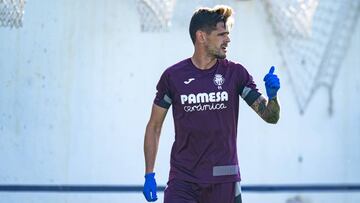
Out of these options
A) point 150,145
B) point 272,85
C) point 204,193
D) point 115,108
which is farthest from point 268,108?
point 115,108

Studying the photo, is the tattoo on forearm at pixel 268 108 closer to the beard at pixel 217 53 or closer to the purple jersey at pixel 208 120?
the purple jersey at pixel 208 120

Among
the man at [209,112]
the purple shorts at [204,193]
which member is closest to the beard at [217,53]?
the man at [209,112]

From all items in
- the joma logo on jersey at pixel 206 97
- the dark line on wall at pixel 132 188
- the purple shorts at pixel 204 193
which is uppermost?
the joma logo on jersey at pixel 206 97

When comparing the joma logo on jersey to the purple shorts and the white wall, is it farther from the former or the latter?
the white wall

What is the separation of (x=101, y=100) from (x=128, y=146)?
46cm

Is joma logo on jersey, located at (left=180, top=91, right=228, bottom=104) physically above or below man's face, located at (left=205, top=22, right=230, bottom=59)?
below

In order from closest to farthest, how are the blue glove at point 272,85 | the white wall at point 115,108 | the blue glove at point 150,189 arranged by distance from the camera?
the blue glove at point 272,85, the blue glove at point 150,189, the white wall at point 115,108

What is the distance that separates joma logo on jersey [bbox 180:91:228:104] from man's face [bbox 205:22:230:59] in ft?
0.80

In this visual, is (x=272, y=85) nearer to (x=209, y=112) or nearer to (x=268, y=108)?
(x=268, y=108)

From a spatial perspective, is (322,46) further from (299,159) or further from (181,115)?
(181,115)

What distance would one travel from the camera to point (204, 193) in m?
4.85

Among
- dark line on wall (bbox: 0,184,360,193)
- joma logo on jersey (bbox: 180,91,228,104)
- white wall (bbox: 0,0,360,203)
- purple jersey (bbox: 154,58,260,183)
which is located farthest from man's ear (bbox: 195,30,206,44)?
dark line on wall (bbox: 0,184,360,193)

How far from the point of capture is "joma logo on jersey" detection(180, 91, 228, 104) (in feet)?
15.9

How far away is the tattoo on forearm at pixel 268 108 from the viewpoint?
4770 millimetres
